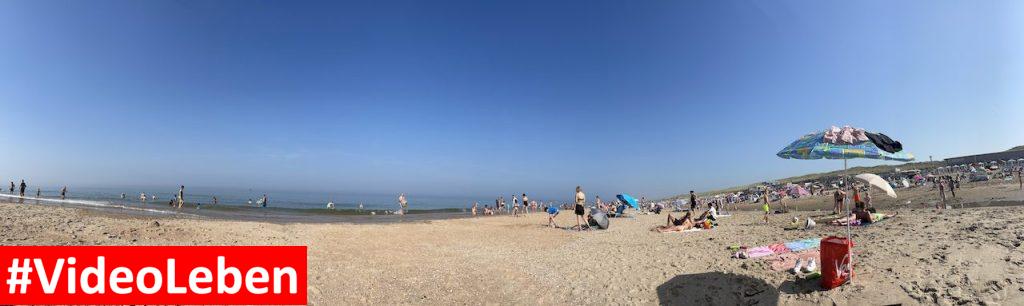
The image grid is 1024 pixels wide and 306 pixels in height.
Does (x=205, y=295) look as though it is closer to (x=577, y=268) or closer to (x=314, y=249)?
(x=314, y=249)

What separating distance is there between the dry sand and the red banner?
715mm

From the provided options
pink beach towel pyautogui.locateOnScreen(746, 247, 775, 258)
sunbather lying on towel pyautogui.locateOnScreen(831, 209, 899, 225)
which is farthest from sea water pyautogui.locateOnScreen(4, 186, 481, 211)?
sunbather lying on towel pyautogui.locateOnScreen(831, 209, 899, 225)

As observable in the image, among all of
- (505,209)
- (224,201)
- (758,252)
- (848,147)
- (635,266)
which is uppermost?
(848,147)

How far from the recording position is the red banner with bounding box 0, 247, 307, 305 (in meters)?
6.32

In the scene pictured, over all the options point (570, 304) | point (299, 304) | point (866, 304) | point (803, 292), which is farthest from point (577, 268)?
point (299, 304)

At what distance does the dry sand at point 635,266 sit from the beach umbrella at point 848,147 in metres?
1.25

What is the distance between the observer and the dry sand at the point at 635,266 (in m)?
6.71

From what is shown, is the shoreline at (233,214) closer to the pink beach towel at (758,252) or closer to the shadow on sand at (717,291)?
the pink beach towel at (758,252)

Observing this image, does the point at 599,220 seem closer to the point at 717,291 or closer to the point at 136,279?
the point at 717,291

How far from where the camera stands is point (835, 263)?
22.1ft

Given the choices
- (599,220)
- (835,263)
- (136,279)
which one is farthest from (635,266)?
(136,279)

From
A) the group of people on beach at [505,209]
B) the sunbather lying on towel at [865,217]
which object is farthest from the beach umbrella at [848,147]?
the group of people on beach at [505,209]

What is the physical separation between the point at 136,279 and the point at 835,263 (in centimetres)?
1146

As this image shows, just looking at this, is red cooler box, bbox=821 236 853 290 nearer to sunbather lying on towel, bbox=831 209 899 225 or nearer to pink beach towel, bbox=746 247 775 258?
pink beach towel, bbox=746 247 775 258
